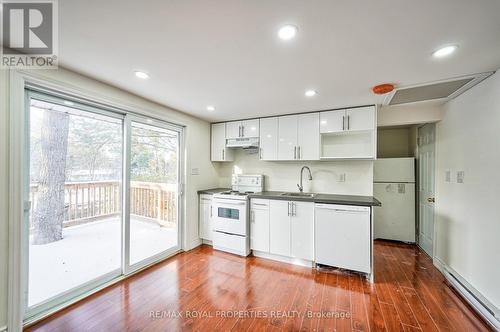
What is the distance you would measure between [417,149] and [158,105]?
457cm

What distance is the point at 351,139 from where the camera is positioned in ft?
10.7

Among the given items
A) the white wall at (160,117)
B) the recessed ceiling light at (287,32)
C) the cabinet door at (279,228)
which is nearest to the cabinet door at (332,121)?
the cabinet door at (279,228)

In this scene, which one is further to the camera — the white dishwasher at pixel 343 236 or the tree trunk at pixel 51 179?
the white dishwasher at pixel 343 236

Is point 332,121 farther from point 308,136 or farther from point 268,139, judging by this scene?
point 268,139

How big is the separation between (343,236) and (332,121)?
1.66 metres

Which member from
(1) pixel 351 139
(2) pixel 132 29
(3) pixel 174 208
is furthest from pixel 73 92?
(1) pixel 351 139

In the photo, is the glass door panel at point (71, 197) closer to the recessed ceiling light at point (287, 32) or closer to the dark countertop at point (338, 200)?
the dark countertop at point (338, 200)

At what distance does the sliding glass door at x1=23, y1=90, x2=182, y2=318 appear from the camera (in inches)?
74.9

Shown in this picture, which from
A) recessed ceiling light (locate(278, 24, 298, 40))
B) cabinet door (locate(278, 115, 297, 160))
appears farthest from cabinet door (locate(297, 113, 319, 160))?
recessed ceiling light (locate(278, 24, 298, 40))

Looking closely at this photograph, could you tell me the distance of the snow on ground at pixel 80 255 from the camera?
1.95m

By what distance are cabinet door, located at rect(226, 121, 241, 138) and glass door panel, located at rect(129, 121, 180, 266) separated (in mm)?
930

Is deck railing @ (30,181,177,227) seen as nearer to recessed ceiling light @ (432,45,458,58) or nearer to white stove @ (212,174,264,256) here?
white stove @ (212,174,264,256)

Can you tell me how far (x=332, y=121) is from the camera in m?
3.08
